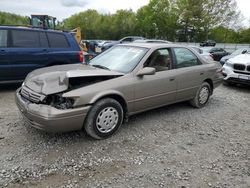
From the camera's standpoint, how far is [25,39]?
21.1ft

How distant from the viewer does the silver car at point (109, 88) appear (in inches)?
138

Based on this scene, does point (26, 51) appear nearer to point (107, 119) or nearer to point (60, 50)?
point (60, 50)

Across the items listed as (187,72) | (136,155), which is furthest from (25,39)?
(136,155)

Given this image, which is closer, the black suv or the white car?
the black suv

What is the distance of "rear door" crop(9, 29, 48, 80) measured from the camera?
247 inches

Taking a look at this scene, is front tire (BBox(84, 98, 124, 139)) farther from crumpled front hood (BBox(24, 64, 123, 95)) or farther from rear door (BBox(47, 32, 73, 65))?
rear door (BBox(47, 32, 73, 65))

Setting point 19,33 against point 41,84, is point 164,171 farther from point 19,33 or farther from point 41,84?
point 19,33

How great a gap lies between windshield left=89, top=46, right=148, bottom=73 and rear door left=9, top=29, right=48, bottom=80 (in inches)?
92.1

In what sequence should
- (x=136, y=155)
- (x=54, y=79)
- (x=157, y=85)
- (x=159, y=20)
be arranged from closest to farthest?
(x=136, y=155), (x=54, y=79), (x=157, y=85), (x=159, y=20)

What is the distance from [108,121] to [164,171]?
122 cm

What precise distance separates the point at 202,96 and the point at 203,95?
38 mm

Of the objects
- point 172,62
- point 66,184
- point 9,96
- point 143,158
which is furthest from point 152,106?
→ point 9,96

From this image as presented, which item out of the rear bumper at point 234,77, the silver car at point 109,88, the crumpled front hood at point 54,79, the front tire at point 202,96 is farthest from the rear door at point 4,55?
the rear bumper at point 234,77

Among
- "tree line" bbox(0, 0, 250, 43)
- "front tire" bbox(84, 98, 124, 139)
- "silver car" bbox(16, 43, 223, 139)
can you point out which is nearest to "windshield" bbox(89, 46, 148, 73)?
"silver car" bbox(16, 43, 223, 139)
